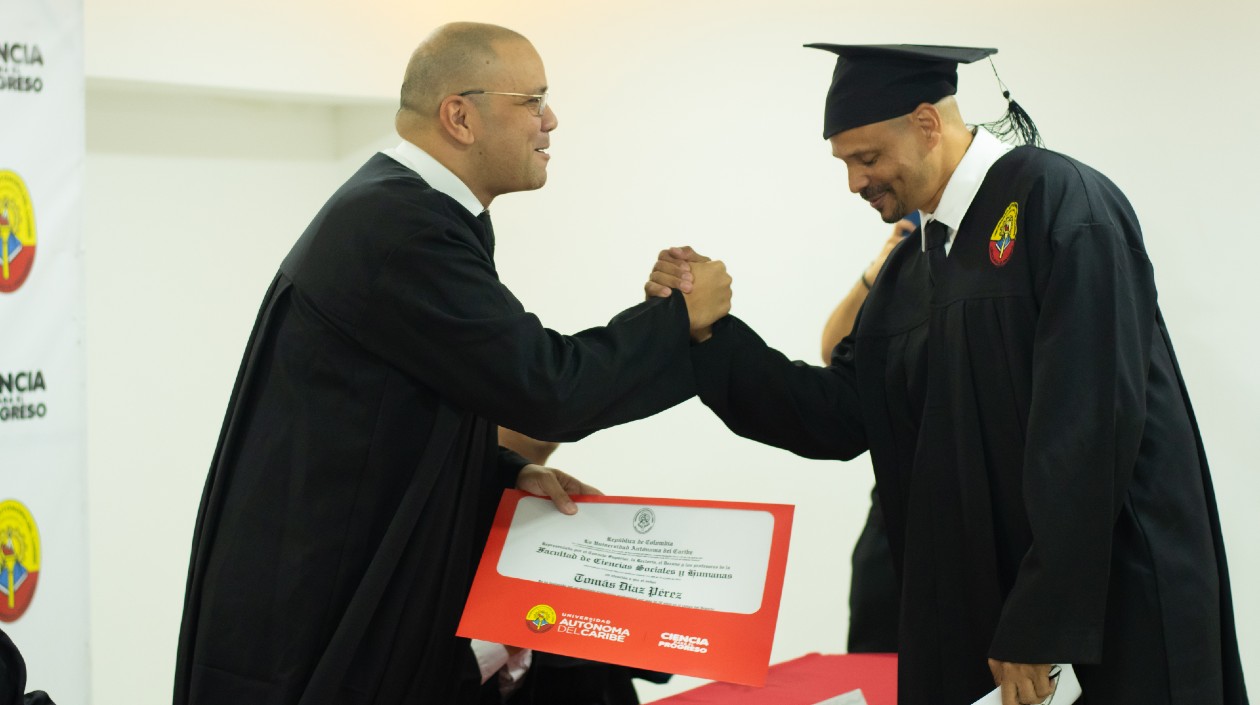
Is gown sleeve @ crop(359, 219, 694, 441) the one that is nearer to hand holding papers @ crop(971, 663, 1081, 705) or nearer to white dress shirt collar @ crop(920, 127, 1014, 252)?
white dress shirt collar @ crop(920, 127, 1014, 252)

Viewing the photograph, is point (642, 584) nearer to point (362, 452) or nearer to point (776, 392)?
point (362, 452)

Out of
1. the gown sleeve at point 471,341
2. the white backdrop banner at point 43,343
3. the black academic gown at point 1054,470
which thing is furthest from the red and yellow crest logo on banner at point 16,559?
the black academic gown at point 1054,470

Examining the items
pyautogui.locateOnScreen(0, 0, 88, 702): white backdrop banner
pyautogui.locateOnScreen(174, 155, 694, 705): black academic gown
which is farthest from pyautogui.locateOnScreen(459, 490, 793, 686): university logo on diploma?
pyautogui.locateOnScreen(0, 0, 88, 702): white backdrop banner

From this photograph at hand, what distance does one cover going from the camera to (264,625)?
236 centimetres

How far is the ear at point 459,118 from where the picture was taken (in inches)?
104

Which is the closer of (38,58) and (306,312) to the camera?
(306,312)

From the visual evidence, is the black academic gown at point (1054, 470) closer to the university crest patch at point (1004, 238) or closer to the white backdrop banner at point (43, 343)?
the university crest patch at point (1004, 238)

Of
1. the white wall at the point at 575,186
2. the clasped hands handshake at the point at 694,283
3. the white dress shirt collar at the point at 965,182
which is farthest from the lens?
the white wall at the point at 575,186

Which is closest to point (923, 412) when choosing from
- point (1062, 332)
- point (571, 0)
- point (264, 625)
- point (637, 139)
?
point (1062, 332)

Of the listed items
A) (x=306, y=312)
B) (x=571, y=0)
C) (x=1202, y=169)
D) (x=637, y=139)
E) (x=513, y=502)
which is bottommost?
(x=513, y=502)

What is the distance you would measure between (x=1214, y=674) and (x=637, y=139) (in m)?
3.58

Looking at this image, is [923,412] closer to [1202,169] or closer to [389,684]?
[389,684]

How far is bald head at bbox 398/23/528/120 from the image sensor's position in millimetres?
2660

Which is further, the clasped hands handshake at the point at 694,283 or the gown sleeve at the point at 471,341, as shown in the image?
the clasped hands handshake at the point at 694,283
